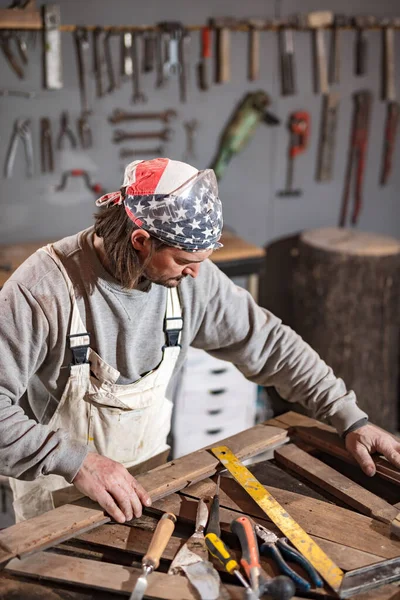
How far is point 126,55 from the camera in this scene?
426 cm

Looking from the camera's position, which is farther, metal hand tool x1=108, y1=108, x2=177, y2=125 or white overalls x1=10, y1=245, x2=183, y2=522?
metal hand tool x1=108, y1=108, x2=177, y2=125

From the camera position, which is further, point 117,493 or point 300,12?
point 300,12

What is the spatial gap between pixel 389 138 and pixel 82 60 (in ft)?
7.86

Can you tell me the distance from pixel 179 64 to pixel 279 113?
844mm

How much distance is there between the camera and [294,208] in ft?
17.1

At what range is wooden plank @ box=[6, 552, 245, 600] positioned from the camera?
5.28 ft

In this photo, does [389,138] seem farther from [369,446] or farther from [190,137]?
[369,446]

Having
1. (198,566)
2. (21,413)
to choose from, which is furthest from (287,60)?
(198,566)

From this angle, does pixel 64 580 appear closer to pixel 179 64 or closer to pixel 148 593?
pixel 148 593

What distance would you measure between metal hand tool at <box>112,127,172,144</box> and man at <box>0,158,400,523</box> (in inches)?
90.5

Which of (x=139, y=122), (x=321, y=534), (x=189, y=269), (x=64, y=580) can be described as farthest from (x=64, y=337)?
(x=139, y=122)

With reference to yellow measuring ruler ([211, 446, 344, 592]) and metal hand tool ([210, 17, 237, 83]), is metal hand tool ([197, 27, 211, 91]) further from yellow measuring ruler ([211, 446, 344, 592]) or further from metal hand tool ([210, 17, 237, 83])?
yellow measuring ruler ([211, 446, 344, 592])

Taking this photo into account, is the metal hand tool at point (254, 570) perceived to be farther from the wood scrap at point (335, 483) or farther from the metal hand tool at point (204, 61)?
the metal hand tool at point (204, 61)

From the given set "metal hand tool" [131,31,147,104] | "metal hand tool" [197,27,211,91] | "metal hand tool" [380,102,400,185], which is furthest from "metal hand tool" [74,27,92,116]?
"metal hand tool" [380,102,400,185]
